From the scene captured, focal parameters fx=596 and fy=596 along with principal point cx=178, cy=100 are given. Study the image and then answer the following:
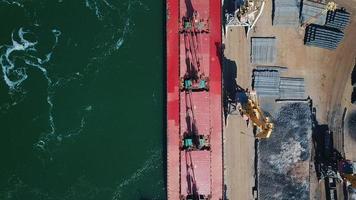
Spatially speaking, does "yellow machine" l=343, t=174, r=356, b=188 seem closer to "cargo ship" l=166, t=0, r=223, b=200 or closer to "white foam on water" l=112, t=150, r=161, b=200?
"cargo ship" l=166, t=0, r=223, b=200

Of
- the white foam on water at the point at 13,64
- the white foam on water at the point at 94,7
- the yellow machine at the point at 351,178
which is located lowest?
the yellow machine at the point at 351,178

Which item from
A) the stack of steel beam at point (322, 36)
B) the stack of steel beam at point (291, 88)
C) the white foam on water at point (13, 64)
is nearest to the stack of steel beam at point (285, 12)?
the stack of steel beam at point (322, 36)

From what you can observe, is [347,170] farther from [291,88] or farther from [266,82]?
[266,82]

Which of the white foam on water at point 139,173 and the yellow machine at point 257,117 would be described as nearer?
the yellow machine at point 257,117

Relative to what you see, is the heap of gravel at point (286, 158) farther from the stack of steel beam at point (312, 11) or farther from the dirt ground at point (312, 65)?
the stack of steel beam at point (312, 11)

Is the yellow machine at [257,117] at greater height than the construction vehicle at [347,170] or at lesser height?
greater

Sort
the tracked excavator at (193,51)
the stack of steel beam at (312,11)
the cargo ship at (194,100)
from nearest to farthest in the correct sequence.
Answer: the cargo ship at (194,100), the tracked excavator at (193,51), the stack of steel beam at (312,11)
